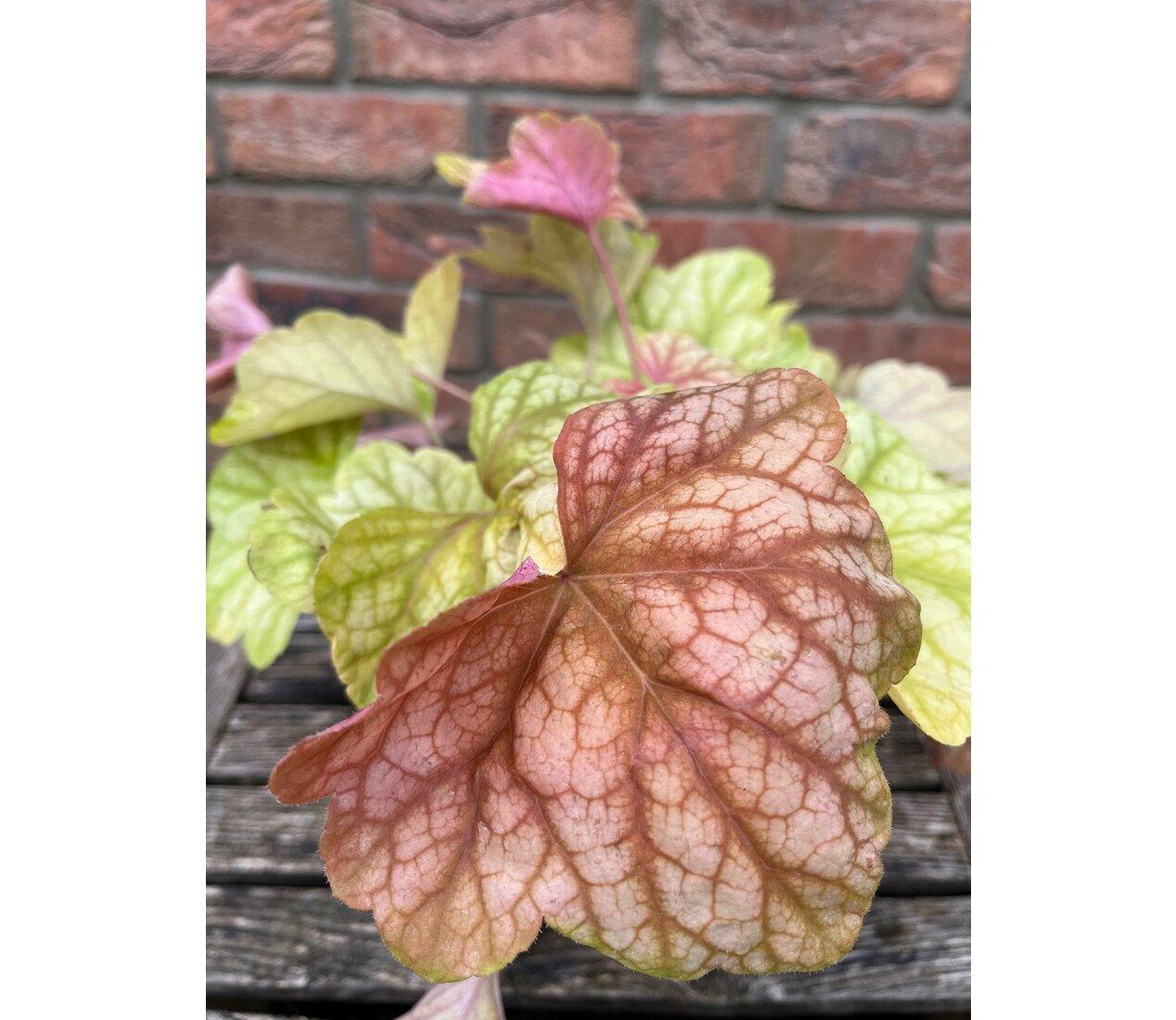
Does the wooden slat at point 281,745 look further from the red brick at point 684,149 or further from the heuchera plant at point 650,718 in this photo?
the red brick at point 684,149

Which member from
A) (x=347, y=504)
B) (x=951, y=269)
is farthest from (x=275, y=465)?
(x=951, y=269)

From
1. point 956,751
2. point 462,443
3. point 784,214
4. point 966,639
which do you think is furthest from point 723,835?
point 784,214

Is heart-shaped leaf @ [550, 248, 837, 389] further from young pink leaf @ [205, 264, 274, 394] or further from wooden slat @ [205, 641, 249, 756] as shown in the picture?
wooden slat @ [205, 641, 249, 756]

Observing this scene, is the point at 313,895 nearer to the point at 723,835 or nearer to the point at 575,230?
the point at 723,835

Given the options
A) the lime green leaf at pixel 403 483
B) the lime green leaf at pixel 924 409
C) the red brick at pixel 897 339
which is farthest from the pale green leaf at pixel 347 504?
the red brick at pixel 897 339

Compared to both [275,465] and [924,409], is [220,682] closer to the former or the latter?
[275,465]

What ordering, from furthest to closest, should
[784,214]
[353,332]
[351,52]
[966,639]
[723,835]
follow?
[784,214]
[351,52]
[353,332]
[966,639]
[723,835]
